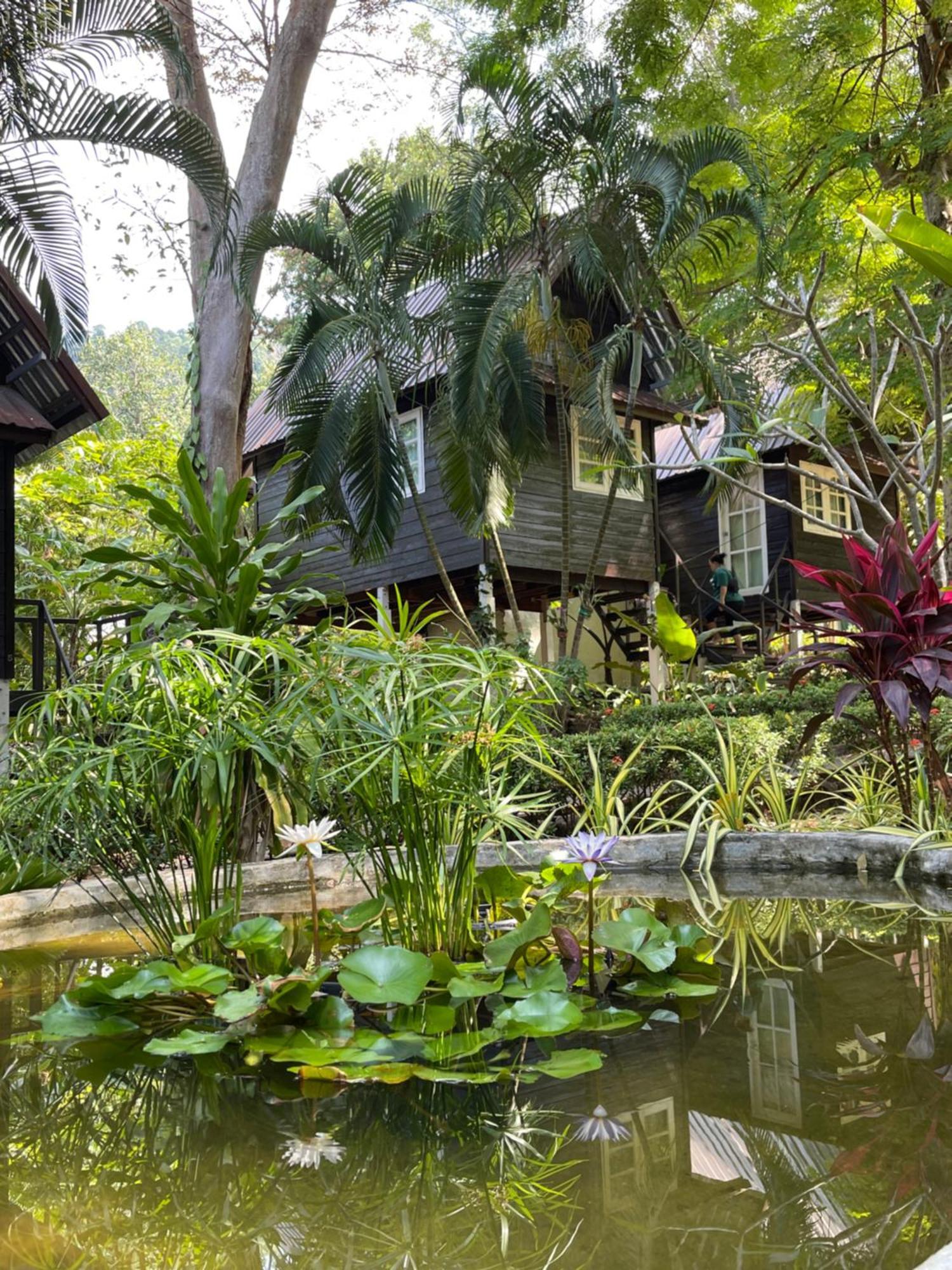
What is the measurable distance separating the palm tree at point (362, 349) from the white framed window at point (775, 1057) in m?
8.89

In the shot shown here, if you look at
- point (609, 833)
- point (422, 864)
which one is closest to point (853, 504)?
point (609, 833)

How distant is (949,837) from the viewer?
5.16 metres

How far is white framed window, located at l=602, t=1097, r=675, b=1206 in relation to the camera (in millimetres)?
1787

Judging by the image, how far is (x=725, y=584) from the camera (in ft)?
52.2

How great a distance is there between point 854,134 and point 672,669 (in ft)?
23.9

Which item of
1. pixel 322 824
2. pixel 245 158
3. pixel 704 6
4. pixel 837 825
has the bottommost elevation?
pixel 837 825

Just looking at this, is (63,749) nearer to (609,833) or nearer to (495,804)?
(495,804)

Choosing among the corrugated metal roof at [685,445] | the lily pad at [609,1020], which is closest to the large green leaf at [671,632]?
the corrugated metal roof at [685,445]

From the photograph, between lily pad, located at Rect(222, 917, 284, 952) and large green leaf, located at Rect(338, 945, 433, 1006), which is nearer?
large green leaf, located at Rect(338, 945, 433, 1006)

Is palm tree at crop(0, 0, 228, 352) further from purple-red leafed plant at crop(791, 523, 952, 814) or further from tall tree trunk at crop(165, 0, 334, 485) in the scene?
purple-red leafed plant at crop(791, 523, 952, 814)

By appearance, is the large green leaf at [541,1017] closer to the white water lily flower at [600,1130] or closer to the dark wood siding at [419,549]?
the white water lily flower at [600,1130]

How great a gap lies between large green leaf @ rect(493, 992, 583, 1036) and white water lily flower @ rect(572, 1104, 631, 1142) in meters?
0.45

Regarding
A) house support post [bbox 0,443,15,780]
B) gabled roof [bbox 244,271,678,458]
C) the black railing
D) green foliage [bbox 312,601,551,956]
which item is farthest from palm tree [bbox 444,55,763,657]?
green foliage [bbox 312,601,551,956]

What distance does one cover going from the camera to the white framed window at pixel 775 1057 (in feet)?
6.88
